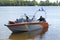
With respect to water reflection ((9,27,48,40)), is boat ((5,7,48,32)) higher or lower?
higher

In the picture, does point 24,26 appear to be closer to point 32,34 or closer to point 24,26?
point 24,26

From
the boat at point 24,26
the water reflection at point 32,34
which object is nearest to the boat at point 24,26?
the boat at point 24,26

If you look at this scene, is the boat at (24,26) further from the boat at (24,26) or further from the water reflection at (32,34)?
the water reflection at (32,34)

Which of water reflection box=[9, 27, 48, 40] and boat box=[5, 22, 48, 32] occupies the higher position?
boat box=[5, 22, 48, 32]

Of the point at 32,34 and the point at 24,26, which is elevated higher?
the point at 24,26

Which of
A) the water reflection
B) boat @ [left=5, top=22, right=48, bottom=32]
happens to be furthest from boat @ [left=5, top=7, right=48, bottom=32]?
the water reflection

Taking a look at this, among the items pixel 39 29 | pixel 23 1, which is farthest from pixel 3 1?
pixel 39 29

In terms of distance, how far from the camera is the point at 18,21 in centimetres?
2341

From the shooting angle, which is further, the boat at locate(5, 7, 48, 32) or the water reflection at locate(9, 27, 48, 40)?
the boat at locate(5, 7, 48, 32)

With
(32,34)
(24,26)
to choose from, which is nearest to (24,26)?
(24,26)

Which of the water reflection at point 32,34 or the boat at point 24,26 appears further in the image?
the boat at point 24,26

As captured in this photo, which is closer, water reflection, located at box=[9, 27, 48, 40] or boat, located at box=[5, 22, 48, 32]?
water reflection, located at box=[9, 27, 48, 40]

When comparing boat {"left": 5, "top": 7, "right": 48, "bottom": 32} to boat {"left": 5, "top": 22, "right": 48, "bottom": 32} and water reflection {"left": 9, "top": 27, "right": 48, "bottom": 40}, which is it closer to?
boat {"left": 5, "top": 22, "right": 48, "bottom": 32}

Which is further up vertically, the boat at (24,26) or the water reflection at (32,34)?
the boat at (24,26)
